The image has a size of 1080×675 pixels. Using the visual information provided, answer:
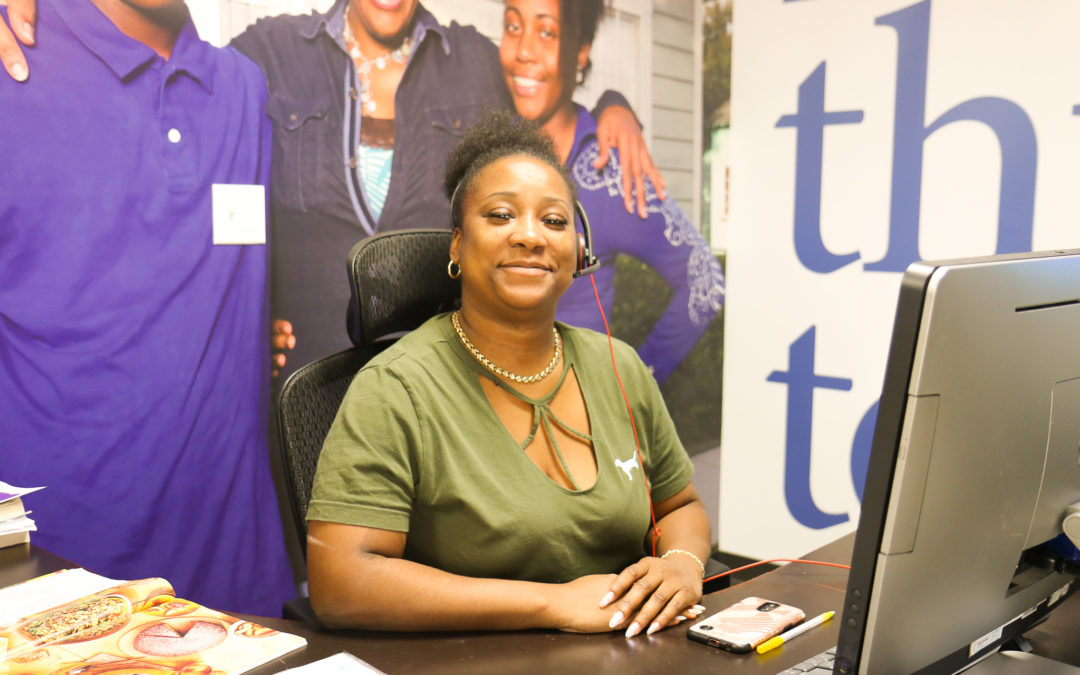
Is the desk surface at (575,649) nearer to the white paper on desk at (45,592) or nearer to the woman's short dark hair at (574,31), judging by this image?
the white paper on desk at (45,592)

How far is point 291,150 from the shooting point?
2.04 metres

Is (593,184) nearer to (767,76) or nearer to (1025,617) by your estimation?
(767,76)

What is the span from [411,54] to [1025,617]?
1935 millimetres

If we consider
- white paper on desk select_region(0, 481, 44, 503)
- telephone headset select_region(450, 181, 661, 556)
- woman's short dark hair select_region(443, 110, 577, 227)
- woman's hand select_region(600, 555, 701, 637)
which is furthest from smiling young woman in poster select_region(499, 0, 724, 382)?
white paper on desk select_region(0, 481, 44, 503)

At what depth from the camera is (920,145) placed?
2730 millimetres

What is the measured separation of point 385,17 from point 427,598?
162cm

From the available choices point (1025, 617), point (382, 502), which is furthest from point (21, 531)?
point (1025, 617)

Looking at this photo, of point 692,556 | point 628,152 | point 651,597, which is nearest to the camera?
point 651,597

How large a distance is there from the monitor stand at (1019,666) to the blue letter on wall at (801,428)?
212cm

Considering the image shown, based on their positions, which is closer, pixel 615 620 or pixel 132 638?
pixel 132 638

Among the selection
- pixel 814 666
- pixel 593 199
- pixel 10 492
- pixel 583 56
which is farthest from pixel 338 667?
pixel 583 56

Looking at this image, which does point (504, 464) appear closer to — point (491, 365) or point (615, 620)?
point (491, 365)

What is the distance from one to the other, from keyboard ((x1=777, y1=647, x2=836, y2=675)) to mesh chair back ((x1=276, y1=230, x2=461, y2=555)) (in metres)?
0.83

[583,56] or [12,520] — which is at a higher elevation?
[583,56]
